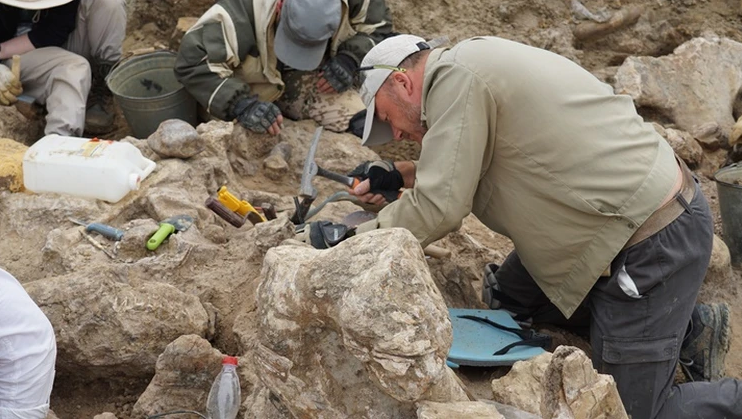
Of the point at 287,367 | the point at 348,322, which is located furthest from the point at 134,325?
the point at 348,322

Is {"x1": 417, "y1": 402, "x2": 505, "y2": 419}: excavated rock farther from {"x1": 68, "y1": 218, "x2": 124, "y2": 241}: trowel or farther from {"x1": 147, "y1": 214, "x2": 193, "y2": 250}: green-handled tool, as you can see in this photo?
{"x1": 68, "y1": 218, "x2": 124, "y2": 241}: trowel

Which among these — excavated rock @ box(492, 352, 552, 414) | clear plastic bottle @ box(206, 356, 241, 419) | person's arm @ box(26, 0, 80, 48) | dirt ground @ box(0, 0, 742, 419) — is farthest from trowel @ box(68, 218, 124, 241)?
dirt ground @ box(0, 0, 742, 419)

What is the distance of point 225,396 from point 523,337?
1379 mm

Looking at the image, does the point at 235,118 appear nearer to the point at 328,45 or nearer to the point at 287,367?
the point at 328,45

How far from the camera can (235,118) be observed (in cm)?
513

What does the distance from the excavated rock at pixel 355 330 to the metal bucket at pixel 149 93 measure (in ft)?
9.85

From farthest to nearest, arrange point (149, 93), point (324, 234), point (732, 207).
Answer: point (149, 93) → point (732, 207) → point (324, 234)

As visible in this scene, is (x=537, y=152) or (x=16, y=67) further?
(x=16, y=67)

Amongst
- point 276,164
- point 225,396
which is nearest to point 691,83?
point 276,164

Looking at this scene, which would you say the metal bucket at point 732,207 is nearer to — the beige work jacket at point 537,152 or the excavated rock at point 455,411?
the beige work jacket at point 537,152

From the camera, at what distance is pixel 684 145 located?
5.48 meters

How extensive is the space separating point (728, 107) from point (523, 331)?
309 cm

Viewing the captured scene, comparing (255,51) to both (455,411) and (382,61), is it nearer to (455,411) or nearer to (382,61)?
(382,61)

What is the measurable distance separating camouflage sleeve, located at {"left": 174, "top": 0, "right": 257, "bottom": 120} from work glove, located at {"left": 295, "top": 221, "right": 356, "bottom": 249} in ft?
5.77
